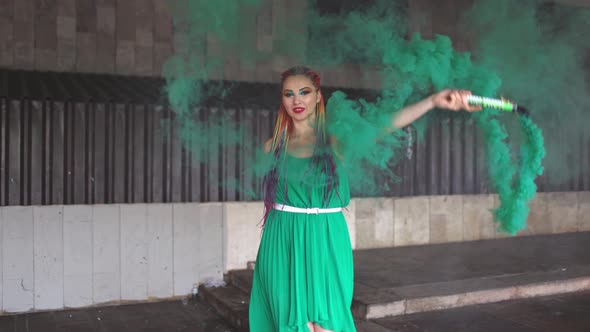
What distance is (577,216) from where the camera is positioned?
9.03 metres

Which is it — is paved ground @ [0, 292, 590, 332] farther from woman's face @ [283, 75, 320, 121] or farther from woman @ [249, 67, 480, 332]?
woman's face @ [283, 75, 320, 121]

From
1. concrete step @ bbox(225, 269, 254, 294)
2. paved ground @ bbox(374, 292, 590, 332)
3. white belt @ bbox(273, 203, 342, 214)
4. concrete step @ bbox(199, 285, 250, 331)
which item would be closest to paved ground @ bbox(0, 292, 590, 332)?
paved ground @ bbox(374, 292, 590, 332)

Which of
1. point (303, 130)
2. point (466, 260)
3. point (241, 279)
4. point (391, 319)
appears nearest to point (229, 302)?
point (241, 279)

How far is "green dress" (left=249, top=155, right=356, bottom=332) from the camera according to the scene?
288cm

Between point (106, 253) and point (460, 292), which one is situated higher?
point (106, 253)

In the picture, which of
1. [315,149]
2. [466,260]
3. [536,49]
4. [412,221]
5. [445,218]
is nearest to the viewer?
[315,149]

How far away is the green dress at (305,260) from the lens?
2.88m

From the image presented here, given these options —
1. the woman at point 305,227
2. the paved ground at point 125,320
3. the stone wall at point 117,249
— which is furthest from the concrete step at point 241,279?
the woman at point 305,227

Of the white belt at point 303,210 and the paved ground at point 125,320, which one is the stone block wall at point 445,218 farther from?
the white belt at point 303,210

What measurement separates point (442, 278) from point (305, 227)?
3.32 metres

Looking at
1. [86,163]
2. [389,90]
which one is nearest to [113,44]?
[86,163]

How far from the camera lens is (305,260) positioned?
2908 millimetres

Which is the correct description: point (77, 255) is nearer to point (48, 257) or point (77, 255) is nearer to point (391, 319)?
point (48, 257)

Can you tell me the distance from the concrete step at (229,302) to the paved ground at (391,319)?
0.34ft
